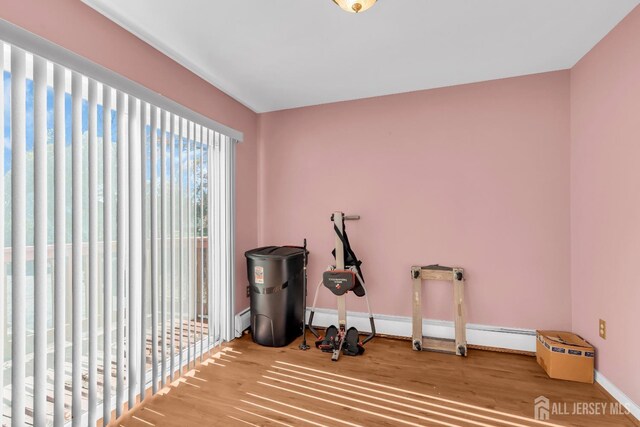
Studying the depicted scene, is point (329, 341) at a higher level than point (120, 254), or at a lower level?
lower

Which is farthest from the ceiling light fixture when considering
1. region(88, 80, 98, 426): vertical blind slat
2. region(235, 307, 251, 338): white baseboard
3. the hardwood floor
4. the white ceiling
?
region(235, 307, 251, 338): white baseboard

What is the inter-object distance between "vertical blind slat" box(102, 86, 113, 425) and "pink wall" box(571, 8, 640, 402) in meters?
3.20

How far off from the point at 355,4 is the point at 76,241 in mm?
2021

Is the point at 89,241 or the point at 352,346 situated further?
the point at 352,346

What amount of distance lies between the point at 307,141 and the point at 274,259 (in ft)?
4.63

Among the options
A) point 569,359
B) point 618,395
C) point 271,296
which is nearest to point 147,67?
point 271,296

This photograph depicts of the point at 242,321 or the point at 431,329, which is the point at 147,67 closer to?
the point at 242,321

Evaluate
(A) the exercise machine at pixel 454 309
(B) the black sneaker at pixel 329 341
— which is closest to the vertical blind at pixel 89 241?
(B) the black sneaker at pixel 329 341

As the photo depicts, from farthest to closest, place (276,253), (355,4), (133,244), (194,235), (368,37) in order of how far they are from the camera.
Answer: (276,253)
(194,235)
(368,37)
(133,244)
(355,4)

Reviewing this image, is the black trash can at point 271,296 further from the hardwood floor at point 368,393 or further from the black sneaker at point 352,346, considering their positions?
the black sneaker at point 352,346

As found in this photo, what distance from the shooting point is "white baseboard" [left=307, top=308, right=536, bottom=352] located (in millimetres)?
2588

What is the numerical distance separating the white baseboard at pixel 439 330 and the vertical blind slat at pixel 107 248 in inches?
77.3

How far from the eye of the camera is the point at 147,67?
2.01 meters

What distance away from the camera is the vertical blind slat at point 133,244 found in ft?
6.14
